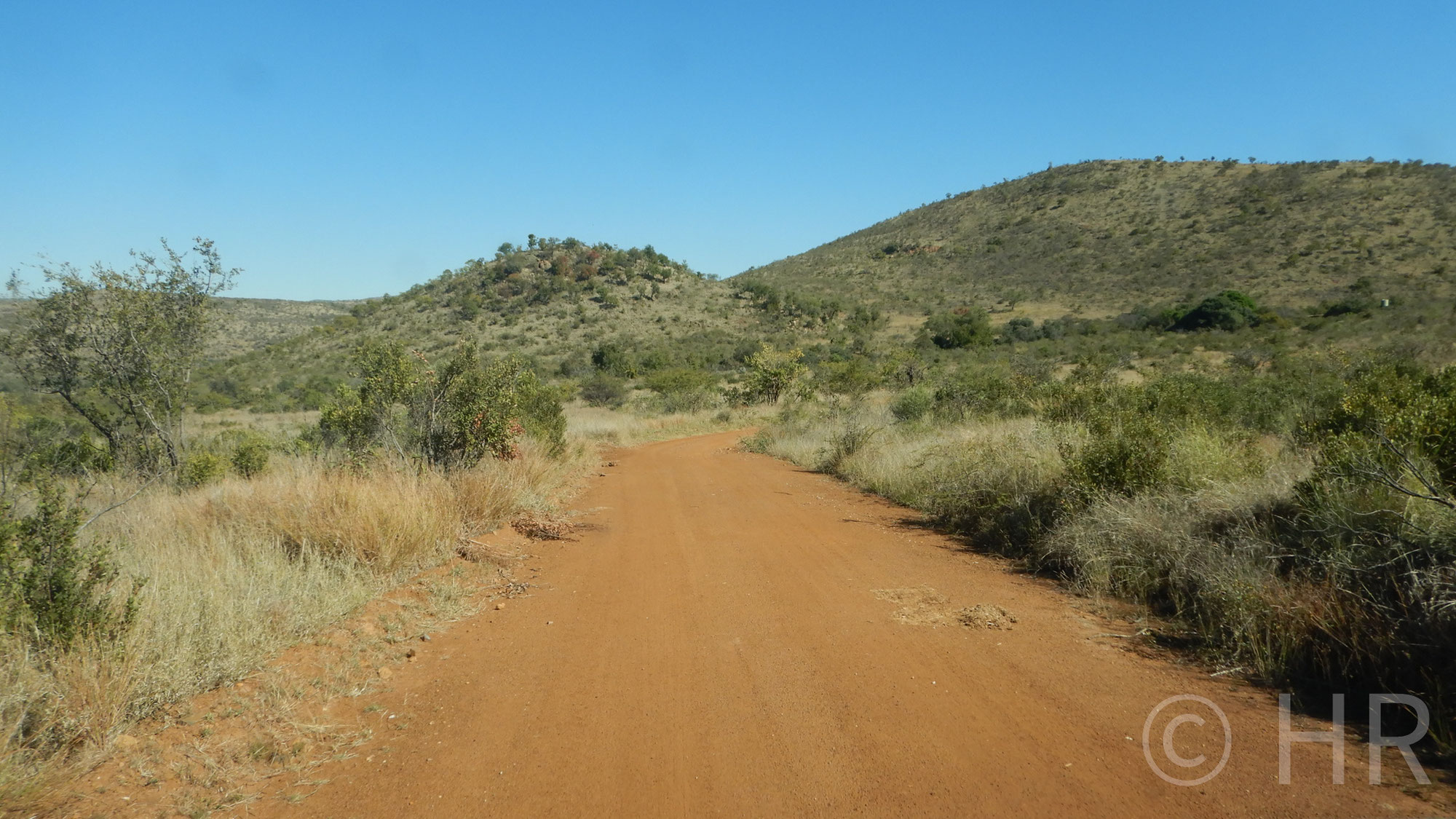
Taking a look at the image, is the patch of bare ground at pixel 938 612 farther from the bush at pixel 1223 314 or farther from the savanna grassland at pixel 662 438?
the bush at pixel 1223 314

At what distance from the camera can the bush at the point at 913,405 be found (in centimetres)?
1741

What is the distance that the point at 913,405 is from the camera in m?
17.8

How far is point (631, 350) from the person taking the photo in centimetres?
4834

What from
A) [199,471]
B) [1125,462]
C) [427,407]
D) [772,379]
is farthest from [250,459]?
[772,379]

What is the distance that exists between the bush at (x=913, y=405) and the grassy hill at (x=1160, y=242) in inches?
1064

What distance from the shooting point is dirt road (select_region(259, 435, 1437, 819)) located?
3373 millimetres

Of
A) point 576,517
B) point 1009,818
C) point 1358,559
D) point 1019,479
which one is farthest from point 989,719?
point 576,517

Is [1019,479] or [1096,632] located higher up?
[1019,479]

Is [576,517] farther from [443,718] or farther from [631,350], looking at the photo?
[631,350]

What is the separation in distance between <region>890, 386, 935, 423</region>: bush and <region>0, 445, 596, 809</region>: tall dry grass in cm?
1000

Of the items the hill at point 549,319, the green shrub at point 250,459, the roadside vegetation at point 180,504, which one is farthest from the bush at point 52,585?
the hill at point 549,319

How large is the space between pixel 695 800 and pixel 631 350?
4570cm

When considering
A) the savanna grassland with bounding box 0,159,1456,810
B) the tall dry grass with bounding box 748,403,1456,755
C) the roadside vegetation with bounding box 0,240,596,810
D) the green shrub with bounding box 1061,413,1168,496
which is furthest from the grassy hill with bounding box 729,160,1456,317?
the roadside vegetation with bounding box 0,240,596,810

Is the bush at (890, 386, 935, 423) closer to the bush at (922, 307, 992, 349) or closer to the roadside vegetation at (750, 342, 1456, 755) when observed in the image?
the roadside vegetation at (750, 342, 1456, 755)
